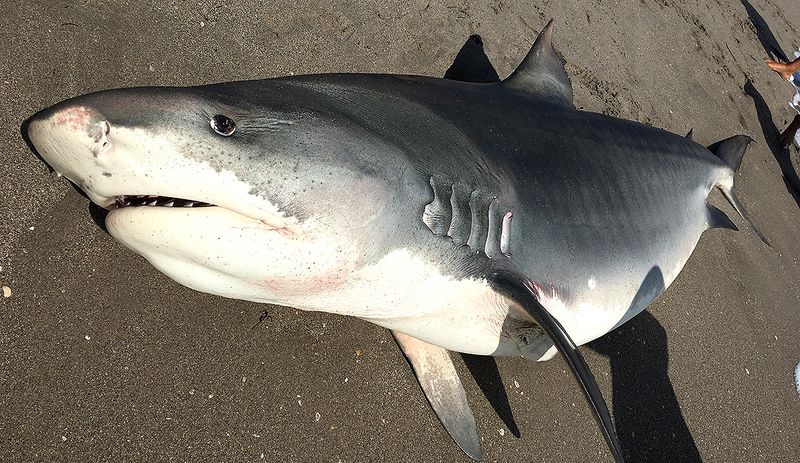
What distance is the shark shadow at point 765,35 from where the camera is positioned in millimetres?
7766

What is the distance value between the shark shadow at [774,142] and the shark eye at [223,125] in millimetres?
6145

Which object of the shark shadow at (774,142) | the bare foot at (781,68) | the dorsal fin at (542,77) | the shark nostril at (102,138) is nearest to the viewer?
the shark nostril at (102,138)

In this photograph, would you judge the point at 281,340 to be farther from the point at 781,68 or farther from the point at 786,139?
the point at 781,68

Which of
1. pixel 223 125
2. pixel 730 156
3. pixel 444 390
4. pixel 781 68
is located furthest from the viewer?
pixel 781 68

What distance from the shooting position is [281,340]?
2342 mm

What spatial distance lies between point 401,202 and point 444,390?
40.1 inches

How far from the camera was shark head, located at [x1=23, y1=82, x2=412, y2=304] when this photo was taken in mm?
1410

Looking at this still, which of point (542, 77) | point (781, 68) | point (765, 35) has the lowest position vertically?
point (542, 77)

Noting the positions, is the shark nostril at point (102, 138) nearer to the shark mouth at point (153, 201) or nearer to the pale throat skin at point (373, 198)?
the pale throat skin at point (373, 198)

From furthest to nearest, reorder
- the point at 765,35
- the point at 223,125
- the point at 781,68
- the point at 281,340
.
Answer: the point at 765,35 < the point at 781,68 < the point at 281,340 < the point at 223,125

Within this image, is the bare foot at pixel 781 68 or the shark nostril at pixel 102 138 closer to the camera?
the shark nostril at pixel 102 138

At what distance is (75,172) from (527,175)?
1.65 metres

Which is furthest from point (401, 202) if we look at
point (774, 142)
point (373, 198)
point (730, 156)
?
point (774, 142)

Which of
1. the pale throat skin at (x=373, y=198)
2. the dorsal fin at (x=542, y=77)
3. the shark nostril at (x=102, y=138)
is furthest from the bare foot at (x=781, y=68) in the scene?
the shark nostril at (x=102, y=138)
